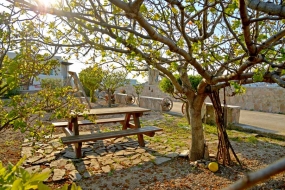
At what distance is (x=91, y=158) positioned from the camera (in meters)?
4.04

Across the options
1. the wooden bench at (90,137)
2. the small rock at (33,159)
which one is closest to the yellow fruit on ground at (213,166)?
the wooden bench at (90,137)

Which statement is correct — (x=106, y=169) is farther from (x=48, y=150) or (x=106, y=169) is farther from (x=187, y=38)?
(x=187, y=38)

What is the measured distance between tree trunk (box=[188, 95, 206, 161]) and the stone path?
328 millimetres

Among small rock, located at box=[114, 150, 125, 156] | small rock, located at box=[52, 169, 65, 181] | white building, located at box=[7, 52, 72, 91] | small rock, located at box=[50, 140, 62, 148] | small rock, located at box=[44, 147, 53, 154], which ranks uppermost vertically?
white building, located at box=[7, 52, 72, 91]

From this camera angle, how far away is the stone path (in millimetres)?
3459

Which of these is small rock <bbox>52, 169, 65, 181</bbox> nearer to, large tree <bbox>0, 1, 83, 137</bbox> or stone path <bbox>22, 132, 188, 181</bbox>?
stone path <bbox>22, 132, 188, 181</bbox>

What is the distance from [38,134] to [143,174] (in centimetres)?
175

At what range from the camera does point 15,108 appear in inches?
80.7

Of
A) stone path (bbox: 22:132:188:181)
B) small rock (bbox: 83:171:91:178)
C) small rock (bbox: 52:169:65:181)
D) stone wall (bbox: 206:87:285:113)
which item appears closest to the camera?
small rock (bbox: 52:169:65:181)

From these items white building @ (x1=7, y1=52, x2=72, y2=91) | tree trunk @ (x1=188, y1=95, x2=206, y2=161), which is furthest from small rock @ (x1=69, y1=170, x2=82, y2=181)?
tree trunk @ (x1=188, y1=95, x2=206, y2=161)

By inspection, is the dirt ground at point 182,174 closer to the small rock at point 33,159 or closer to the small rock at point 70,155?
the small rock at point 33,159

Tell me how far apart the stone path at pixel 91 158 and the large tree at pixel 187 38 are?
2.97ft

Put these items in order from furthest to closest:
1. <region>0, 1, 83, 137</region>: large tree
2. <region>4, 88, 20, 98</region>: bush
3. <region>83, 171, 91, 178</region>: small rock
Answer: <region>83, 171, 91, 178</region>: small rock < <region>4, 88, 20, 98</region>: bush < <region>0, 1, 83, 137</region>: large tree

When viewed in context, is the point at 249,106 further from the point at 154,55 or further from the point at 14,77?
the point at 14,77
